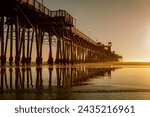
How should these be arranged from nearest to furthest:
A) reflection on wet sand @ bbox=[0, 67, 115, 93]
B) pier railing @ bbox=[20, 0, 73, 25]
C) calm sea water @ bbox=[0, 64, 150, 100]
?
calm sea water @ bbox=[0, 64, 150, 100] < reflection on wet sand @ bbox=[0, 67, 115, 93] < pier railing @ bbox=[20, 0, 73, 25]

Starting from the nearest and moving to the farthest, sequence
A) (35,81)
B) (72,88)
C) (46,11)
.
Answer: (72,88), (35,81), (46,11)

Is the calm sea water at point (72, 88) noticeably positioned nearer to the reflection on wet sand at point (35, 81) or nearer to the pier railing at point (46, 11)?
the reflection on wet sand at point (35, 81)

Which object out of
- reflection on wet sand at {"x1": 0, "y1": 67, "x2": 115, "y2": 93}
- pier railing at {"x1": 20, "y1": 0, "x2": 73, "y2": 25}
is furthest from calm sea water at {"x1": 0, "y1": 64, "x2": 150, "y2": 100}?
pier railing at {"x1": 20, "y1": 0, "x2": 73, "y2": 25}

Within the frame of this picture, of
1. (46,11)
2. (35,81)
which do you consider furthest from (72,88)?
(46,11)

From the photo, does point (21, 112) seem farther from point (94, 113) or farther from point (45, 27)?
point (45, 27)

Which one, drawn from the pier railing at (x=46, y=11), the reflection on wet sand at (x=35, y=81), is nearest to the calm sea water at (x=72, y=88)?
the reflection on wet sand at (x=35, y=81)

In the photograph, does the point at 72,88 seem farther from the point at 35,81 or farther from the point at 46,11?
the point at 46,11

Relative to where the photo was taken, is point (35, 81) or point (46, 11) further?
point (46, 11)

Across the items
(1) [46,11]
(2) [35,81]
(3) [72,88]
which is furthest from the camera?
(1) [46,11]

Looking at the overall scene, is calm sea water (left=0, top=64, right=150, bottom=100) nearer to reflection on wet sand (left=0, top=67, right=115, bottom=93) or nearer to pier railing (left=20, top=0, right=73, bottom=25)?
reflection on wet sand (left=0, top=67, right=115, bottom=93)

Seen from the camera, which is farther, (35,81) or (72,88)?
(35,81)

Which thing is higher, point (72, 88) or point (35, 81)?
point (35, 81)

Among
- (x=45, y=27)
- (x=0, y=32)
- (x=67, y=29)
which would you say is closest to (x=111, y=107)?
(x=0, y=32)

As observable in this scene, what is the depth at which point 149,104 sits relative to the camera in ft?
26.4
